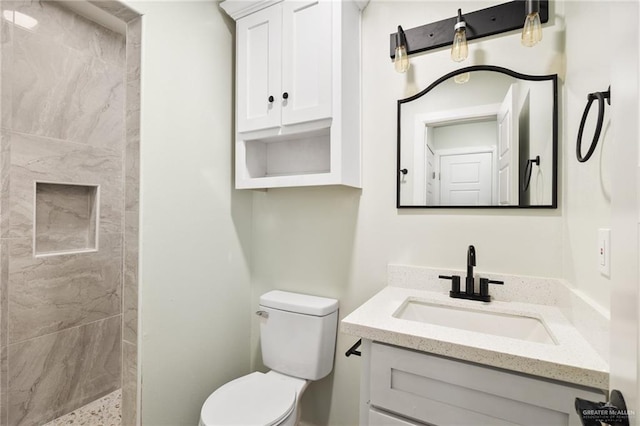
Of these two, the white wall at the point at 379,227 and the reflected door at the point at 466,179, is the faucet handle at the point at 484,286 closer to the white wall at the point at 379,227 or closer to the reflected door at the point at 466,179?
the white wall at the point at 379,227

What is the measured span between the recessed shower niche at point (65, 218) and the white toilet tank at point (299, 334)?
1.32 meters

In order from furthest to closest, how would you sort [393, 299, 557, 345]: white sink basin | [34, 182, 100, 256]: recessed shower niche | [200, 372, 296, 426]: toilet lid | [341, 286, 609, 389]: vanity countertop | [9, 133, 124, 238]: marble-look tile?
[34, 182, 100, 256]: recessed shower niche
[9, 133, 124, 238]: marble-look tile
[200, 372, 296, 426]: toilet lid
[393, 299, 557, 345]: white sink basin
[341, 286, 609, 389]: vanity countertop

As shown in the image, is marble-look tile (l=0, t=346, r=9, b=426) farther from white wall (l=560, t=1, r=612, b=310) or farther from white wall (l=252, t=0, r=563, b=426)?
white wall (l=560, t=1, r=612, b=310)

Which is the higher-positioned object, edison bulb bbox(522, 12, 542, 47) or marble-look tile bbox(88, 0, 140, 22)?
marble-look tile bbox(88, 0, 140, 22)

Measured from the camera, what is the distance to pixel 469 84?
135cm

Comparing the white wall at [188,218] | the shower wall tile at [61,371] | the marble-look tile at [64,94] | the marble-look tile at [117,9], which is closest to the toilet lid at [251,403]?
the white wall at [188,218]

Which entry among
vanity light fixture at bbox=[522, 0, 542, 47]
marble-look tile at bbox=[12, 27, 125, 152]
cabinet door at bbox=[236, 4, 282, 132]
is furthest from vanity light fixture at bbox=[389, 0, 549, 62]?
marble-look tile at bbox=[12, 27, 125, 152]

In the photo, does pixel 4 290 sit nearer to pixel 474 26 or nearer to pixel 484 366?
pixel 484 366

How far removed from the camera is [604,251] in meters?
0.80

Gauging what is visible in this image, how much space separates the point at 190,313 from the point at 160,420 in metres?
0.46

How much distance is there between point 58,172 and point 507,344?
2.34 m

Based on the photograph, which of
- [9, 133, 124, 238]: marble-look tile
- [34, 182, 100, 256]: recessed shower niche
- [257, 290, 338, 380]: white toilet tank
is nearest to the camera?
[257, 290, 338, 380]: white toilet tank

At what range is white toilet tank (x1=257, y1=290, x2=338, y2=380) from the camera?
1.52 metres

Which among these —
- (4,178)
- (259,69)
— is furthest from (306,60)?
(4,178)
